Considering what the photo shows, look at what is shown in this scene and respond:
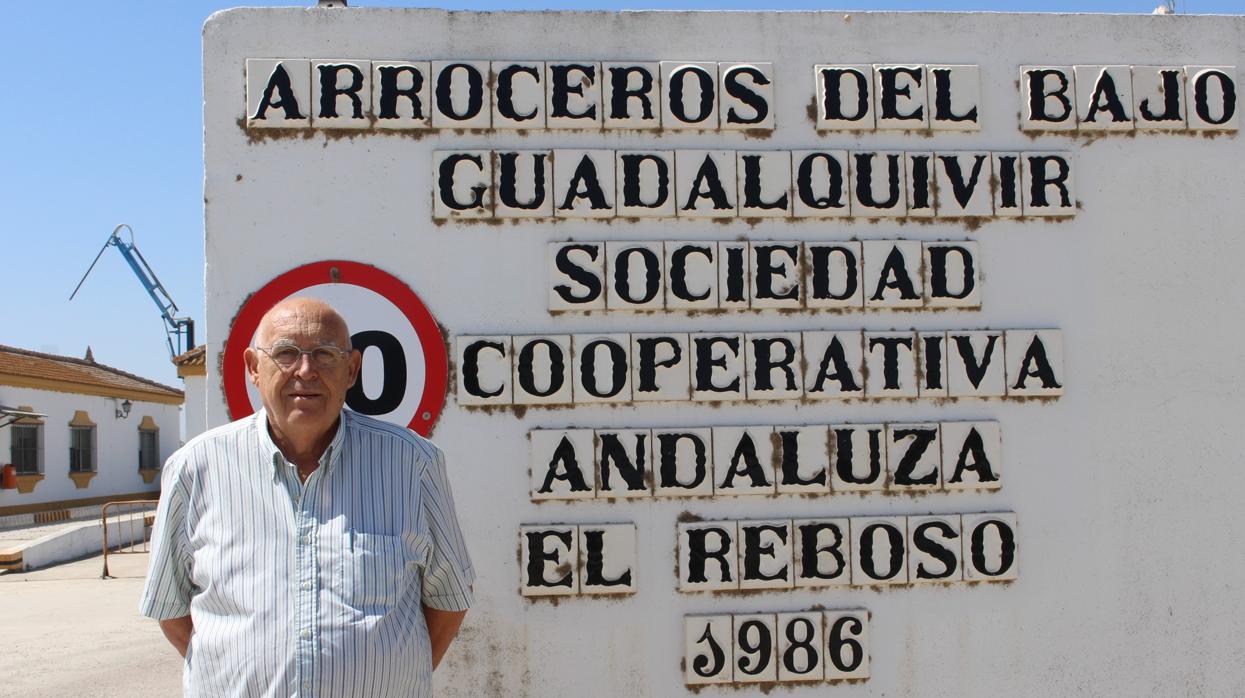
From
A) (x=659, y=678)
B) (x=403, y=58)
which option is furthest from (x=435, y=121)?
(x=659, y=678)

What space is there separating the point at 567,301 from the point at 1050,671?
2315 mm

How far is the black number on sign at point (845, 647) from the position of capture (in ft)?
12.7

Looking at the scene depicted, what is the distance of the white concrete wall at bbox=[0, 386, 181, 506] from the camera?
2284cm

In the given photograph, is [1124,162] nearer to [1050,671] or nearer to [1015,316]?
[1015,316]

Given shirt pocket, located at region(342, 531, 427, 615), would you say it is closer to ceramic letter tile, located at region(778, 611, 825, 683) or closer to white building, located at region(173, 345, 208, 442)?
ceramic letter tile, located at region(778, 611, 825, 683)

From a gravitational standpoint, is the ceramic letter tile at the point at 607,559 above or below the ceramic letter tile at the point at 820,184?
below

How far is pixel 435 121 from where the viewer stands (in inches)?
152

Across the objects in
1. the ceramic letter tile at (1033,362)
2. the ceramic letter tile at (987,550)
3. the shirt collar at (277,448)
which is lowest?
the ceramic letter tile at (987,550)

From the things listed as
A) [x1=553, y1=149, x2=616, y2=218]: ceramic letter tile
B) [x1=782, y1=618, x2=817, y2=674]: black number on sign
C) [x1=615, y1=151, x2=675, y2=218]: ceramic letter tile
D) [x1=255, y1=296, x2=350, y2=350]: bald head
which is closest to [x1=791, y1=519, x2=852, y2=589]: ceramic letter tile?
[x1=782, y1=618, x2=817, y2=674]: black number on sign

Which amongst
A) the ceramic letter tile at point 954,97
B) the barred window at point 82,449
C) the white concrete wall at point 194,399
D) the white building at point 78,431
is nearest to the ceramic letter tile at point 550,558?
the ceramic letter tile at point 954,97

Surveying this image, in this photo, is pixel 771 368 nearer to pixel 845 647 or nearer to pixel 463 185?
pixel 845 647

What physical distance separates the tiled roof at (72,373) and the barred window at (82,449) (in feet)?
3.50

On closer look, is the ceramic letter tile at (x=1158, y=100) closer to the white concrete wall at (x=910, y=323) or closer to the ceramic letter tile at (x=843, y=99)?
Answer: the white concrete wall at (x=910, y=323)

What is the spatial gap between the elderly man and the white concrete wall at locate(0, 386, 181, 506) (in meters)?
22.7
